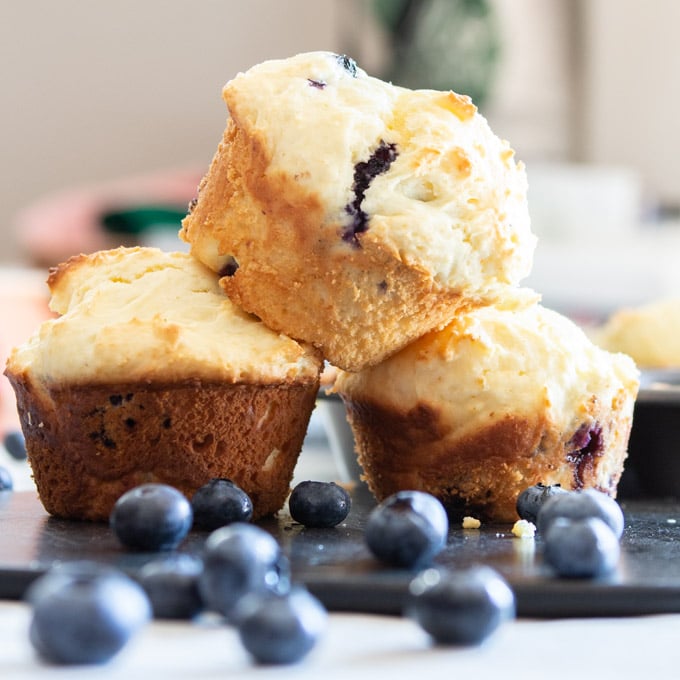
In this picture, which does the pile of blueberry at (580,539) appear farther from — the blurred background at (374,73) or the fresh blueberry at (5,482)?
the blurred background at (374,73)

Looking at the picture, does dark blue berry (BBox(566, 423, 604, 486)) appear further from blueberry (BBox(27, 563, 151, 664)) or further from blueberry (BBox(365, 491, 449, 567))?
blueberry (BBox(27, 563, 151, 664))

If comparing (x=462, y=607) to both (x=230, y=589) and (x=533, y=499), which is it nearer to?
(x=230, y=589)

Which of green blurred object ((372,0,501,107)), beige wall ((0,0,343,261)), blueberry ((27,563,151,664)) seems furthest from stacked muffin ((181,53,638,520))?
beige wall ((0,0,343,261))

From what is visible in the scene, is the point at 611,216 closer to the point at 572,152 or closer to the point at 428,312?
the point at 572,152

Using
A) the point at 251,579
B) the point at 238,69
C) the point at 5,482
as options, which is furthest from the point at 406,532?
the point at 238,69

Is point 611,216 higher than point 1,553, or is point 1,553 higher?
point 1,553

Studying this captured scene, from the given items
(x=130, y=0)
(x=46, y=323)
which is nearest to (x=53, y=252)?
(x=130, y=0)
